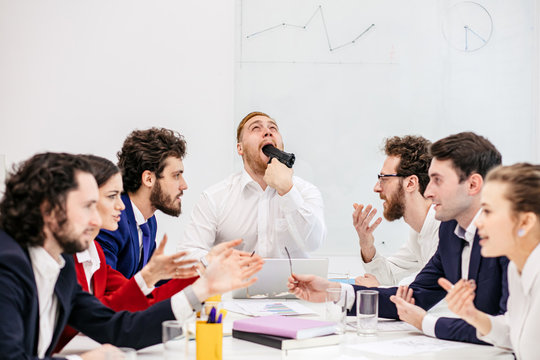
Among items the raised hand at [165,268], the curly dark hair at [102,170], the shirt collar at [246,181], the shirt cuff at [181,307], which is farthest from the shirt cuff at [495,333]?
the shirt collar at [246,181]

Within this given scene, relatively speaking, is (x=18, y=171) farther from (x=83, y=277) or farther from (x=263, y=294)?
(x=263, y=294)

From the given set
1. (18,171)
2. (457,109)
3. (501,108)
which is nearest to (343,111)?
(457,109)

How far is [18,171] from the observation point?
1.63 metres

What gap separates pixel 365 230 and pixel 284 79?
147 centimetres

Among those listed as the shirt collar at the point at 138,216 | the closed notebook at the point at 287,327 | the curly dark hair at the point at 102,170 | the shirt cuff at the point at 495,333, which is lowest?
the closed notebook at the point at 287,327

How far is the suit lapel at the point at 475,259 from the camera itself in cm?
202

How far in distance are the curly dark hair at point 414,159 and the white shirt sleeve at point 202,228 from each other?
1.03m

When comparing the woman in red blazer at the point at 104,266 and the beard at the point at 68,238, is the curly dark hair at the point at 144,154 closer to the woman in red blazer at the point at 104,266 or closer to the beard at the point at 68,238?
the woman in red blazer at the point at 104,266

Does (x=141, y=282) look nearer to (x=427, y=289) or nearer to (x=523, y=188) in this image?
(x=427, y=289)

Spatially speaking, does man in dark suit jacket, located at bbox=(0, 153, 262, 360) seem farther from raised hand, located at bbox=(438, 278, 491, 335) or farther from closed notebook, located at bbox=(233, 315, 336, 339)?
raised hand, located at bbox=(438, 278, 491, 335)

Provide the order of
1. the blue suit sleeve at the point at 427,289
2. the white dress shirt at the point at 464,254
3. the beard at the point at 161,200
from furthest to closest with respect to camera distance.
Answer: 1. the beard at the point at 161,200
2. the blue suit sleeve at the point at 427,289
3. the white dress shirt at the point at 464,254

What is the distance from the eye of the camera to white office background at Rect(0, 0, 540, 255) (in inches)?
158

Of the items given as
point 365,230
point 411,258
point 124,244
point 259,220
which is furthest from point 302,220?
point 124,244

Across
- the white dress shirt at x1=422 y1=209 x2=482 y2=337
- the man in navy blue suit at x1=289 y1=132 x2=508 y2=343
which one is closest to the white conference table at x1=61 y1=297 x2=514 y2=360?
the man in navy blue suit at x1=289 y1=132 x2=508 y2=343
